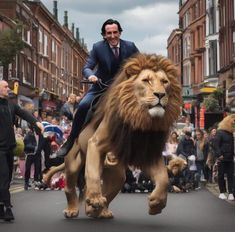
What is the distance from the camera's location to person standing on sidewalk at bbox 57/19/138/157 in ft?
29.9

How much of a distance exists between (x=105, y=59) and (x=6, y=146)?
183cm

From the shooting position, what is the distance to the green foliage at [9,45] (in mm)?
36500

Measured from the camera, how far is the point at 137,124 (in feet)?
25.8

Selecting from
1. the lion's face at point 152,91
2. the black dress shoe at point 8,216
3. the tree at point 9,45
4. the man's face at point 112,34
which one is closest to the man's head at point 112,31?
the man's face at point 112,34

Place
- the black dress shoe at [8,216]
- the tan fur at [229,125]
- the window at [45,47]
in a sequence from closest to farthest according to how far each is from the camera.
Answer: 1. the black dress shoe at [8,216]
2. the tan fur at [229,125]
3. the window at [45,47]

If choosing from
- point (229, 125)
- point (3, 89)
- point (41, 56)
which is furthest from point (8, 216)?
point (41, 56)

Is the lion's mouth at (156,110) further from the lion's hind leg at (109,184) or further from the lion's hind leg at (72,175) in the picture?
the lion's hind leg at (72,175)

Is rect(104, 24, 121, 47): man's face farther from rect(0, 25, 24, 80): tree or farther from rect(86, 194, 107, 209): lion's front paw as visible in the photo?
rect(0, 25, 24, 80): tree

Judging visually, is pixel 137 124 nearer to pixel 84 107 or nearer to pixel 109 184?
pixel 84 107

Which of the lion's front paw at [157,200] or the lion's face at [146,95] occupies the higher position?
the lion's face at [146,95]

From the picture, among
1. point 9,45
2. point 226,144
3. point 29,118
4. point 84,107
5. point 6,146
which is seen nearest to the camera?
point 84,107

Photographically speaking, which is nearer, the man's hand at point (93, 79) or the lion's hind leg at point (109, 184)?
the man's hand at point (93, 79)

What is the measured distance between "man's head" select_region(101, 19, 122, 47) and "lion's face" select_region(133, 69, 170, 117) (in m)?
1.17

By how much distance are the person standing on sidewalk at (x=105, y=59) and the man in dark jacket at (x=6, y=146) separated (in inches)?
39.4
